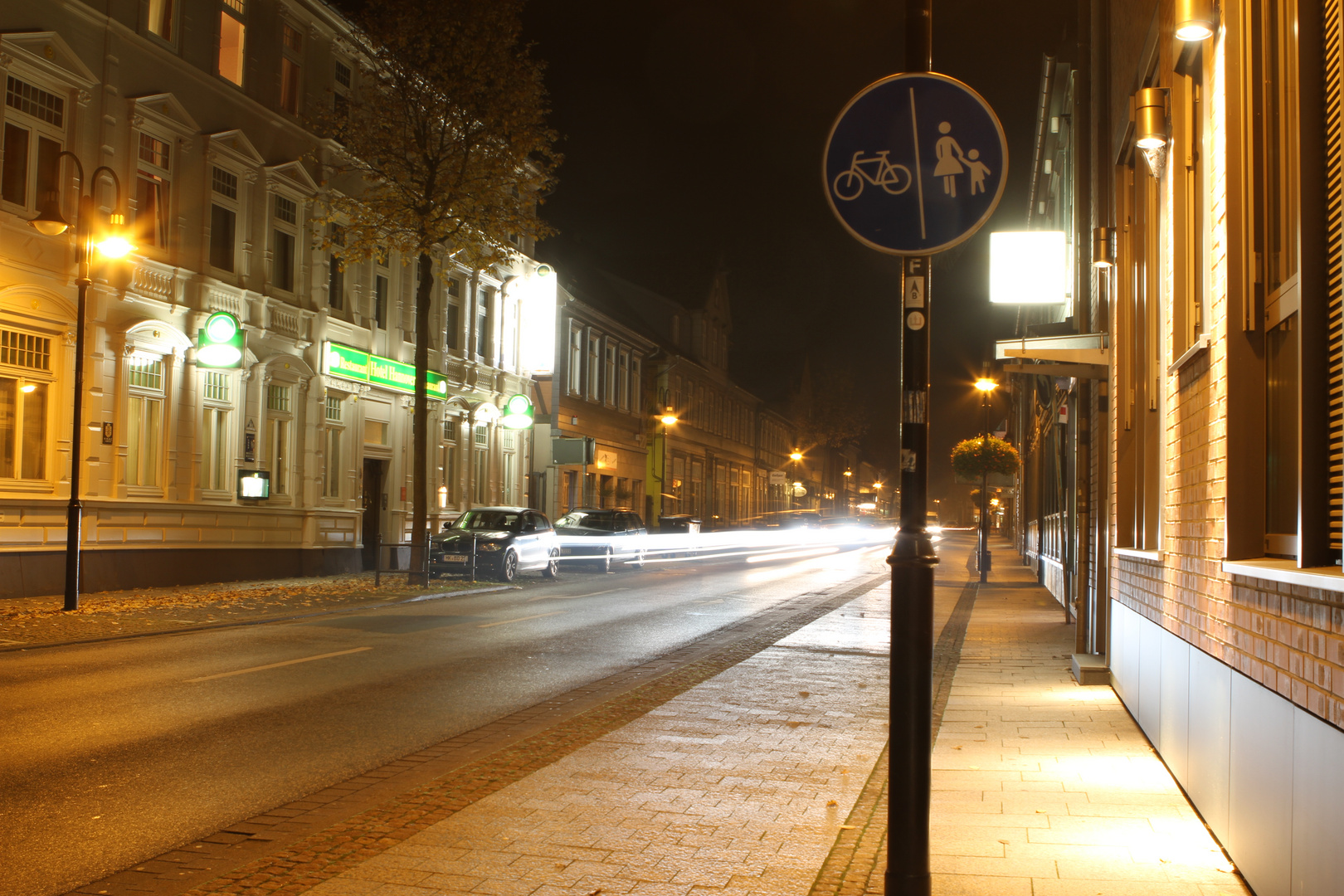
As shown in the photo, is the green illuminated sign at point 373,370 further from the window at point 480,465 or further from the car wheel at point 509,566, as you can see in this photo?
the car wheel at point 509,566

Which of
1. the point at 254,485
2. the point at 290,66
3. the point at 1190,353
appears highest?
the point at 290,66

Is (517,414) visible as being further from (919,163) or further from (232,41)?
(919,163)

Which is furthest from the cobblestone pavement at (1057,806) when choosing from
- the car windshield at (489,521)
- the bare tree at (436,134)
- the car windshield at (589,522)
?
the car windshield at (589,522)

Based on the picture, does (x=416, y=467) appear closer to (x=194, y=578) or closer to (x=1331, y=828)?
(x=194, y=578)

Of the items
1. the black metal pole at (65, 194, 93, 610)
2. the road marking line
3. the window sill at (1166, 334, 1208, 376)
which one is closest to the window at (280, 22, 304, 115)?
the black metal pole at (65, 194, 93, 610)

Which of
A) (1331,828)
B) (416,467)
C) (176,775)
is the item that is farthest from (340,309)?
(1331,828)

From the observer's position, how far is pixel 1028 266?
1432 centimetres

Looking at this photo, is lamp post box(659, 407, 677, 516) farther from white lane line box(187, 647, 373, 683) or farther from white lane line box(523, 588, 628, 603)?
white lane line box(187, 647, 373, 683)

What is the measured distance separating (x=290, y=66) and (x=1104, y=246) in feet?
65.5

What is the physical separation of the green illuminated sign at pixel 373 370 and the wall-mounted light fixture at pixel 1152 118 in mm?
20003

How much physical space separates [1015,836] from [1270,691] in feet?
4.97

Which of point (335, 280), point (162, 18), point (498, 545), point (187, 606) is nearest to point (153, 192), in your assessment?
point (162, 18)

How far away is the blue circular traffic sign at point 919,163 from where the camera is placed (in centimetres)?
426

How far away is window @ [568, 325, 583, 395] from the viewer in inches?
1677
